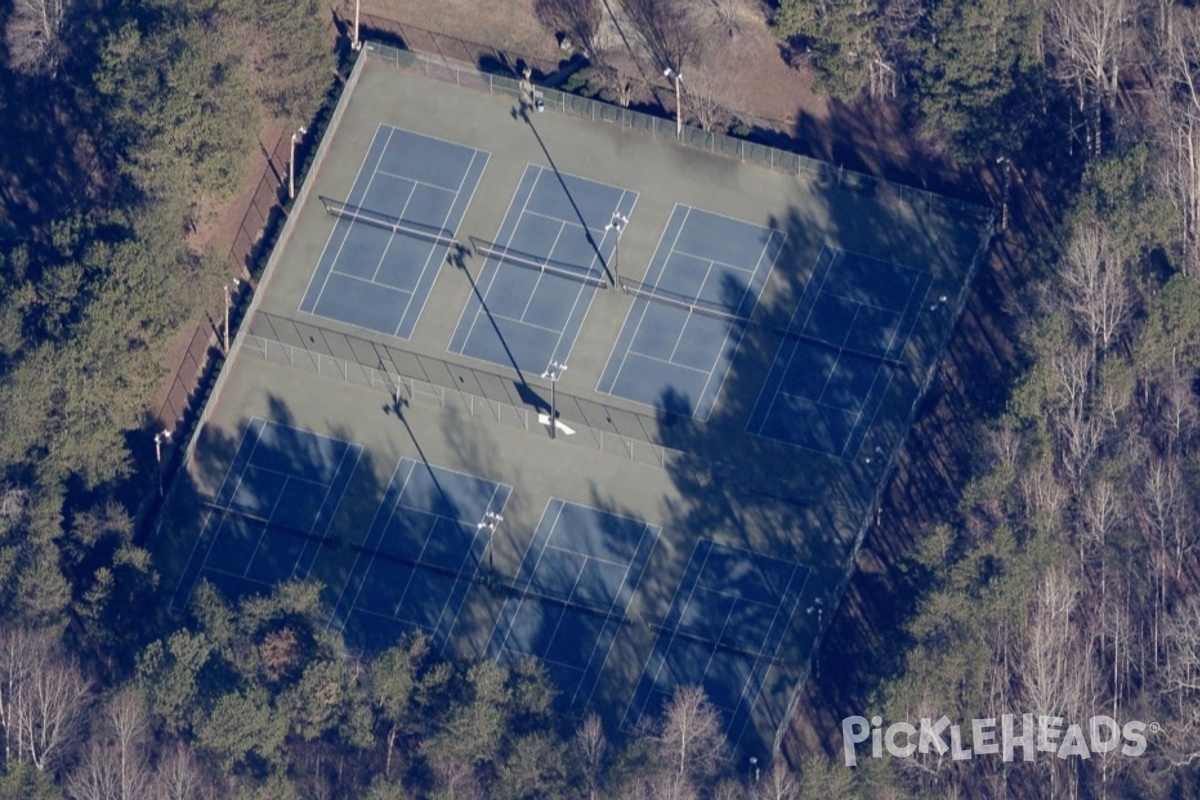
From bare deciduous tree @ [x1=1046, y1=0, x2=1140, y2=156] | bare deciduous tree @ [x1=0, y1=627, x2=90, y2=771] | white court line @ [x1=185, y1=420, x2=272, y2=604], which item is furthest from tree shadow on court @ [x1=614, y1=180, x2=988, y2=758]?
bare deciduous tree @ [x1=0, y1=627, x2=90, y2=771]

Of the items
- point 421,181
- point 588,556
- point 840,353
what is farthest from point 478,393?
point 840,353

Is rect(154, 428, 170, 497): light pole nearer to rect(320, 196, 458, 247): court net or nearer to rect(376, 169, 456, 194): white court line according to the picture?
rect(320, 196, 458, 247): court net

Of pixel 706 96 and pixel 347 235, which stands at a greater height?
pixel 706 96

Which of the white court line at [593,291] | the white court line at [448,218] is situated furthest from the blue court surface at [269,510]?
the white court line at [593,291]

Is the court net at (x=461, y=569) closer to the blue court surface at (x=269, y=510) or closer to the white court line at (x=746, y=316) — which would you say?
the blue court surface at (x=269, y=510)

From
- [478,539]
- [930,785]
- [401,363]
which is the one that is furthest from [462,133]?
[930,785]

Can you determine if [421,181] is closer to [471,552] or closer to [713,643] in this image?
[471,552]
